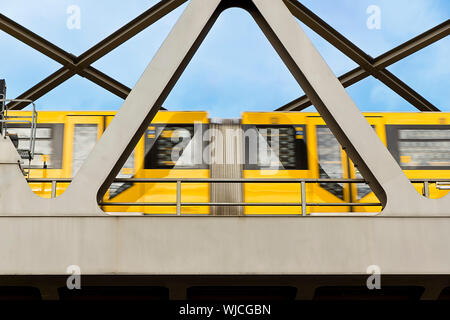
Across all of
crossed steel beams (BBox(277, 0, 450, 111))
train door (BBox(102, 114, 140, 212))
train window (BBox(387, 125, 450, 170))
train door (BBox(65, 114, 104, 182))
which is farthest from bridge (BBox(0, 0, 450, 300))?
crossed steel beams (BBox(277, 0, 450, 111))

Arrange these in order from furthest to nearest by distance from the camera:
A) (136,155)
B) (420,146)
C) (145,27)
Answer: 1. (145,27)
2. (420,146)
3. (136,155)

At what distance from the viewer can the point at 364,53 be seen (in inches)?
659

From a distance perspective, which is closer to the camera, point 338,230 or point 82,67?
point 338,230

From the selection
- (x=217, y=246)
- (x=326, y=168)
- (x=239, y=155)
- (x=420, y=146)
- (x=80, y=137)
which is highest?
(x=80, y=137)

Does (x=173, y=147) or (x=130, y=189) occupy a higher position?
(x=173, y=147)

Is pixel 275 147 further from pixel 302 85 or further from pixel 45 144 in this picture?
pixel 45 144

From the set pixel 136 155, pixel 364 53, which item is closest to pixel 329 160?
pixel 136 155

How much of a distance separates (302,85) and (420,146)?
15.8ft

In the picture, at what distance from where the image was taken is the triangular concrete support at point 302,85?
7430mm

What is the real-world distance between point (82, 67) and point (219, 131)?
6476 millimetres

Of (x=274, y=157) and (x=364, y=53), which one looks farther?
(x=364, y=53)

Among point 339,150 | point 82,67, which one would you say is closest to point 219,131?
point 339,150

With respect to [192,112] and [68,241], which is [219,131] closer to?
[192,112]
